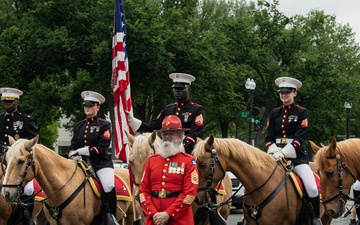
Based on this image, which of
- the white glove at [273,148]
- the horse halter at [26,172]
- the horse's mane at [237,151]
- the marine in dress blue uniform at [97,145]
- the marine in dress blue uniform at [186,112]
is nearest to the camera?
the horse's mane at [237,151]

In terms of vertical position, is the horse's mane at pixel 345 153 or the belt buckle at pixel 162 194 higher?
the horse's mane at pixel 345 153

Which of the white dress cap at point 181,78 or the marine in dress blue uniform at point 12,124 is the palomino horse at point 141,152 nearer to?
the white dress cap at point 181,78

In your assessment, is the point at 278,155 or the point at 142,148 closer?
the point at 278,155

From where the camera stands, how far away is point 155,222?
299 inches

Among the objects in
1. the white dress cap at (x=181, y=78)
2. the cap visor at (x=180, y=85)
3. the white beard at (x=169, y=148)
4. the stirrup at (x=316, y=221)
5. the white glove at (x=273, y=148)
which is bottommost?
the stirrup at (x=316, y=221)

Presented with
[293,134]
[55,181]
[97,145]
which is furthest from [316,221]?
[55,181]

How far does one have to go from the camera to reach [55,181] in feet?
34.2

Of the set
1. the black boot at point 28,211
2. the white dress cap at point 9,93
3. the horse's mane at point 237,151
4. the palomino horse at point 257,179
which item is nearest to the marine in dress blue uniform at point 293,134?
the palomino horse at point 257,179

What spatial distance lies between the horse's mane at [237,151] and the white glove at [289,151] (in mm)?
451

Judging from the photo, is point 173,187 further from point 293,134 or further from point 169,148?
point 293,134

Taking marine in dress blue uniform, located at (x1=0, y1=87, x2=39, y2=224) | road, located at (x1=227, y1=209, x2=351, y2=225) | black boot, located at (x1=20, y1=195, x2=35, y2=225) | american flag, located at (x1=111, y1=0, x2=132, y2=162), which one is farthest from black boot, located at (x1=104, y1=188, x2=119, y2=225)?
road, located at (x1=227, y1=209, x2=351, y2=225)

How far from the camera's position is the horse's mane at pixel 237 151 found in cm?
907

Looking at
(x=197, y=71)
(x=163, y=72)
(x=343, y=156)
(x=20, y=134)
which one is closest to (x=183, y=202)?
(x=343, y=156)

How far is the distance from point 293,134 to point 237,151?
1499mm
